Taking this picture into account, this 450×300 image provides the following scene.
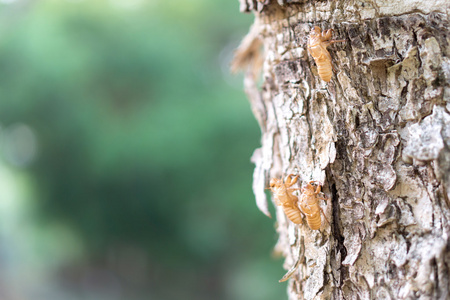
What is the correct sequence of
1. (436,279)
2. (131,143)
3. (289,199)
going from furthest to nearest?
(131,143)
(289,199)
(436,279)

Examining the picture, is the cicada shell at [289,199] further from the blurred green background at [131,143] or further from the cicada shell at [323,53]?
the blurred green background at [131,143]

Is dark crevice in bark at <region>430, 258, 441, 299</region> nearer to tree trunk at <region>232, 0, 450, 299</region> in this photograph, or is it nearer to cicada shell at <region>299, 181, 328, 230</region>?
tree trunk at <region>232, 0, 450, 299</region>

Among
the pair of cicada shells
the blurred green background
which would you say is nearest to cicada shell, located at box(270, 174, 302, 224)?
the pair of cicada shells

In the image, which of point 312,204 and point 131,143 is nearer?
point 312,204

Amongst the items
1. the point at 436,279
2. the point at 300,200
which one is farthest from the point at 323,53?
the point at 436,279

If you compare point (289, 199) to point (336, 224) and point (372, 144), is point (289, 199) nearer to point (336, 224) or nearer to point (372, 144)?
point (336, 224)

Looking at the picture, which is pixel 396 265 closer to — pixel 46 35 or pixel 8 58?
pixel 46 35
